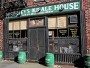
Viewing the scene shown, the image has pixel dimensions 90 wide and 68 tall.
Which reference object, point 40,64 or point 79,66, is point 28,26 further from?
point 79,66

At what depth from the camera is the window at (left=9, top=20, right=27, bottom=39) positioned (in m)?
18.9

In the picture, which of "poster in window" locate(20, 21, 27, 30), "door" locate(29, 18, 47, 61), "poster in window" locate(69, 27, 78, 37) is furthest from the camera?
"poster in window" locate(20, 21, 27, 30)

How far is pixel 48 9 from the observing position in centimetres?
1742

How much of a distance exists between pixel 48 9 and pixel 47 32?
173 centimetres

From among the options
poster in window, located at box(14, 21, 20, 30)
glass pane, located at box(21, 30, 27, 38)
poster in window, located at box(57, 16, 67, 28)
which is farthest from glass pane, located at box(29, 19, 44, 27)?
poster in window, located at box(57, 16, 67, 28)

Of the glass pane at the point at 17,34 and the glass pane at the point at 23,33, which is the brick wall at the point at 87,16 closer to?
the glass pane at the point at 23,33

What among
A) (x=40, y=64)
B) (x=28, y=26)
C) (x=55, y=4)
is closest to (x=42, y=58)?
(x=40, y=64)

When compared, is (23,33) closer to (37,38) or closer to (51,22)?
(37,38)

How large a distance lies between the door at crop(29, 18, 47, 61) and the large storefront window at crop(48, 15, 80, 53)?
0.60 meters

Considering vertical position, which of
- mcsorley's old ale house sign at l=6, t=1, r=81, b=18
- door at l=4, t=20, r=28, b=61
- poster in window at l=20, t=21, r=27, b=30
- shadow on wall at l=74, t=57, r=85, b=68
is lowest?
shadow on wall at l=74, t=57, r=85, b=68

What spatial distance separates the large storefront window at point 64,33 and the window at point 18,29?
2.48 m

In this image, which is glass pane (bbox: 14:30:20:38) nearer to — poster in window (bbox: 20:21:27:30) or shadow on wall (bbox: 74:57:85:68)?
poster in window (bbox: 20:21:27:30)

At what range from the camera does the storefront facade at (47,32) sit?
1614 cm

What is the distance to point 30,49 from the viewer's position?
1831 centimetres
